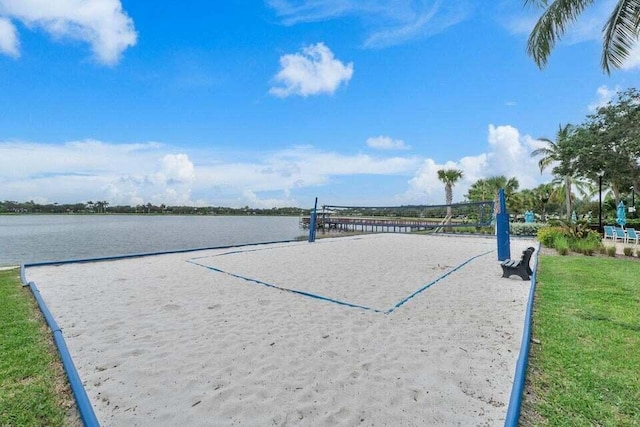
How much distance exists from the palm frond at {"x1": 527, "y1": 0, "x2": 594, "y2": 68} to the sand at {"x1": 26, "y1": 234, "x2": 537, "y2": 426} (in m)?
5.13

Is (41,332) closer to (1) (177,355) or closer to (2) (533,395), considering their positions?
(1) (177,355)

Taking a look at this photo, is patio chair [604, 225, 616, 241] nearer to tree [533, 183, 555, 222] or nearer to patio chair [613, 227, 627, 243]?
patio chair [613, 227, 627, 243]

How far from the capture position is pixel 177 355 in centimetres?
286

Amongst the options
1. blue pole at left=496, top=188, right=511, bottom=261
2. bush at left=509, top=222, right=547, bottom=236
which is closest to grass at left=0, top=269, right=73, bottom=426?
blue pole at left=496, top=188, right=511, bottom=261

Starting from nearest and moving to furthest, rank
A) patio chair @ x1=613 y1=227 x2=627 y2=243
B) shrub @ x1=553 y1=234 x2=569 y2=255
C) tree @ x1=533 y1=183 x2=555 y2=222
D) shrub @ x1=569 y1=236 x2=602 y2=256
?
shrub @ x1=569 y1=236 x2=602 y2=256 → shrub @ x1=553 y1=234 x2=569 y2=255 → patio chair @ x1=613 y1=227 x2=627 y2=243 → tree @ x1=533 y1=183 x2=555 y2=222

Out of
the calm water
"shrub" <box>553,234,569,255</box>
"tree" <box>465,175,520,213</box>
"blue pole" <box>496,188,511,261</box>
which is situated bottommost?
the calm water

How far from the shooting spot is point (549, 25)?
6.96 metres

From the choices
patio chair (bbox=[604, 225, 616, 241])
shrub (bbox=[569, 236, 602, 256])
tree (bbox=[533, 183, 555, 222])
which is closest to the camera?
shrub (bbox=[569, 236, 602, 256])

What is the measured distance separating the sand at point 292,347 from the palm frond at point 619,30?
508cm

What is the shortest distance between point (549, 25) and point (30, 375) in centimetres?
976

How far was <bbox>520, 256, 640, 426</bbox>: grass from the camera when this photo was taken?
6.90ft

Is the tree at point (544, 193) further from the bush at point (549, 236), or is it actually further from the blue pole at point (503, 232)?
the blue pole at point (503, 232)

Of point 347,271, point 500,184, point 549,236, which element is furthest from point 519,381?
point 500,184

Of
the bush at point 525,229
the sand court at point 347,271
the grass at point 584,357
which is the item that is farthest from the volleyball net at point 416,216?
the grass at point 584,357
